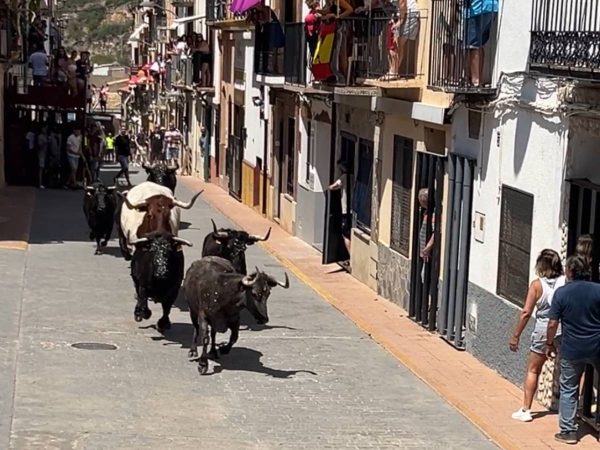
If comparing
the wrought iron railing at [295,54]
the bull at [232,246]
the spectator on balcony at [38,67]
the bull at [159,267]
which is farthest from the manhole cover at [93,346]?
the spectator on balcony at [38,67]

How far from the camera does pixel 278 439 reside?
447 inches

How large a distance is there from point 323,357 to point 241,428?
3.57 meters

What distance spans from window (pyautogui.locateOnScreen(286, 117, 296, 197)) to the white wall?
1311cm

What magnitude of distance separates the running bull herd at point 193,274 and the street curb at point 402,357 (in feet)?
5.07

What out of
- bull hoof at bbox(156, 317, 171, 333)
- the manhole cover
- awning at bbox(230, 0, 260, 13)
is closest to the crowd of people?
the manhole cover

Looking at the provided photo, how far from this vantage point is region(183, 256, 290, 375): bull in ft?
43.0

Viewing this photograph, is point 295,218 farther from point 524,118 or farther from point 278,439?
point 278,439

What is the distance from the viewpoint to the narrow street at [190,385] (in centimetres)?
1142

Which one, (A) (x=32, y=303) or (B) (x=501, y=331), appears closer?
(B) (x=501, y=331)

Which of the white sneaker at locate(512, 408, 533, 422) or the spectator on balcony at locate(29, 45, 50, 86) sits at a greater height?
the spectator on balcony at locate(29, 45, 50, 86)

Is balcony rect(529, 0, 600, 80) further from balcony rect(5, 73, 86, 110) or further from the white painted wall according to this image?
balcony rect(5, 73, 86, 110)

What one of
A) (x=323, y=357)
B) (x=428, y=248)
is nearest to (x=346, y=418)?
(x=323, y=357)

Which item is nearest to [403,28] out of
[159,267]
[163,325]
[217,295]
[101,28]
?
[159,267]

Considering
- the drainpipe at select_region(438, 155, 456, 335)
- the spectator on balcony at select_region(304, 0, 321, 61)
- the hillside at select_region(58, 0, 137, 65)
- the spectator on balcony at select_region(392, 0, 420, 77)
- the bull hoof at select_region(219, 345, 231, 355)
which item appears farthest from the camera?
the hillside at select_region(58, 0, 137, 65)
